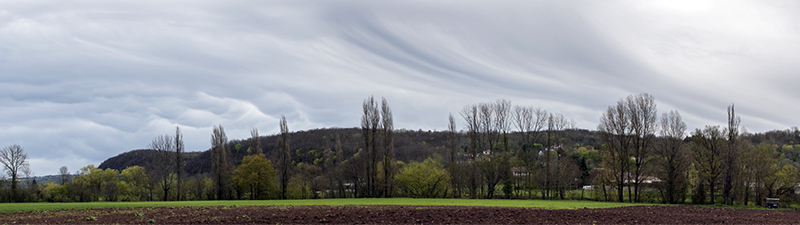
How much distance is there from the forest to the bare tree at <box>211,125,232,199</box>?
0.18m

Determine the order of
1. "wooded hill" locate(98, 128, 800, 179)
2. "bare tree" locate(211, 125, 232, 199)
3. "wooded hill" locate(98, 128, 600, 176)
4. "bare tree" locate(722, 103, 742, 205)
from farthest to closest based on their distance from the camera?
"wooded hill" locate(98, 128, 600, 176)
"wooded hill" locate(98, 128, 800, 179)
"bare tree" locate(211, 125, 232, 199)
"bare tree" locate(722, 103, 742, 205)

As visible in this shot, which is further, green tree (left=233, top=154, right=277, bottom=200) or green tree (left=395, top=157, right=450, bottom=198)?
green tree (left=233, top=154, right=277, bottom=200)

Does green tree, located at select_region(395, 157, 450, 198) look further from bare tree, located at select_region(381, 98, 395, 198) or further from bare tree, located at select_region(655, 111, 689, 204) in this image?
bare tree, located at select_region(655, 111, 689, 204)

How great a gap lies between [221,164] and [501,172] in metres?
43.2

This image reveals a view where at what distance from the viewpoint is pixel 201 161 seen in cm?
10575

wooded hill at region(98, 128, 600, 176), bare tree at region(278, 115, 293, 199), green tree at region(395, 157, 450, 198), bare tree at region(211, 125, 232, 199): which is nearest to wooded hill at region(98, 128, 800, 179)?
wooded hill at region(98, 128, 600, 176)

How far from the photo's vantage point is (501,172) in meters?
50.1

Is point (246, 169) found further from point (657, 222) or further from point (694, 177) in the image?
point (694, 177)

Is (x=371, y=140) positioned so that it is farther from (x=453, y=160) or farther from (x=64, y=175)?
(x=64, y=175)

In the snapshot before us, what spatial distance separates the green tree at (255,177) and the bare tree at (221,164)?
251 inches

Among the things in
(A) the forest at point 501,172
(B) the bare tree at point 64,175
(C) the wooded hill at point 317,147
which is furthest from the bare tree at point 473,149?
(B) the bare tree at point 64,175

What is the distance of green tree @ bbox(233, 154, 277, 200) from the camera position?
55609 mm

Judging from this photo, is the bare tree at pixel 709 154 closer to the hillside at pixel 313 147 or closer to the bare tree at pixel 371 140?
the bare tree at pixel 371 140

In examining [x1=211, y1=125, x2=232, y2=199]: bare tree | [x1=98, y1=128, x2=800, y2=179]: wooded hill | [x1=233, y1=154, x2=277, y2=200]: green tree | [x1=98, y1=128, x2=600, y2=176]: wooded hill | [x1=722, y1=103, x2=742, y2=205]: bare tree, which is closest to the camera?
[x1=722, y1=103, x2=742, y2=205]: bare tree
